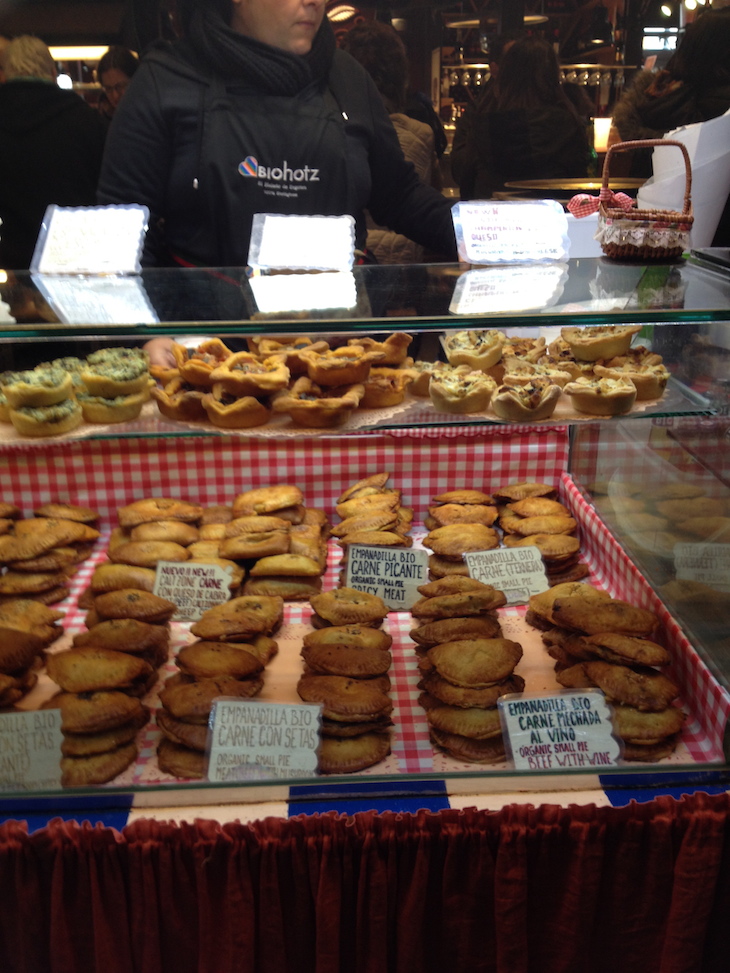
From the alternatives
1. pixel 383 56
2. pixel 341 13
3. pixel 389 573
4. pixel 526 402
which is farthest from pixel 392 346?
pixel 341 13

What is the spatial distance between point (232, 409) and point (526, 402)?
0.85 m

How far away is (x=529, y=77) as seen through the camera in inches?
162

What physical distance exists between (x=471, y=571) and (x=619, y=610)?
0.53m

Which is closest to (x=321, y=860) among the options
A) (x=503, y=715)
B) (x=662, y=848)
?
(x=503, y=715)

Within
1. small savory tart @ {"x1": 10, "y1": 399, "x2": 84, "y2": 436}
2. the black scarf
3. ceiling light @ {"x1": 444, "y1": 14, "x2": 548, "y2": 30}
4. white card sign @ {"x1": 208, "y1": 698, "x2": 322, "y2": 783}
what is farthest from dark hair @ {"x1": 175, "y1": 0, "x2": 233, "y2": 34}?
white card sign @ {"x1": 208, "y1": 698, "x2": 322, "y2": 783}

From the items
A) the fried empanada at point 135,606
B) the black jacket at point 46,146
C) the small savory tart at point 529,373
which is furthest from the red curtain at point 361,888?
the black jacket at point 46,146

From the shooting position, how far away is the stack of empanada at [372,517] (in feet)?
9.15

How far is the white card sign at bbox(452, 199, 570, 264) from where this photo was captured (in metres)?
2.44

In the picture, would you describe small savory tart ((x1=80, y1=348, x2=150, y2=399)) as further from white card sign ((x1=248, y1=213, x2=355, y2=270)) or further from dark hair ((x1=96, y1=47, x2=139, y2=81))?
dark hair ((x1=96, y1=47, x2=139, y2=81))

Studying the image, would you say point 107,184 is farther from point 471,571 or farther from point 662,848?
point 662,848

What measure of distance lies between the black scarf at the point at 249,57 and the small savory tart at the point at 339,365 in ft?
5.21

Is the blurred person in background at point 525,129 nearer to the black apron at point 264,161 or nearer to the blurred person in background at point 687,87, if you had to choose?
the blurred person in background at point 687,87

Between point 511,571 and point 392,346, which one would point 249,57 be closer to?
point 392,346

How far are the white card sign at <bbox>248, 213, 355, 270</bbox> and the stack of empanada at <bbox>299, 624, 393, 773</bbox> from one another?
3.93ft
